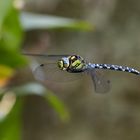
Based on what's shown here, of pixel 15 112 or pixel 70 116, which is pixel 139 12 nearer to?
pixel 70 116

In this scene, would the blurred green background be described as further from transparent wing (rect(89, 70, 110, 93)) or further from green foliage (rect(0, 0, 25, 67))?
transparent wing (rect(89, 70, 110, 93))

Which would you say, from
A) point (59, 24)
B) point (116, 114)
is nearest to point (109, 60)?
point (116, 114)

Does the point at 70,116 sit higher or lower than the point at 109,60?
lower

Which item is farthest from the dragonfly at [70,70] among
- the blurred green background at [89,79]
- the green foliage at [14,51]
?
the blurred green background at [89,79]

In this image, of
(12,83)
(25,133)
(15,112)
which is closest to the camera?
(15,112)

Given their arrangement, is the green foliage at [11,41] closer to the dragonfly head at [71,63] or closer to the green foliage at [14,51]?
the green foliage at [14,51]

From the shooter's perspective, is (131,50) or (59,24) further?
(131,50)
